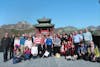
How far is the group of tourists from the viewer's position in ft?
55.1

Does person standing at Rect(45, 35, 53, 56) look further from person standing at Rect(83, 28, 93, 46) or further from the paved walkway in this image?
person standing at Rect(83, 28, 93, 46)

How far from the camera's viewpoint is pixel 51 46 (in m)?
18.4

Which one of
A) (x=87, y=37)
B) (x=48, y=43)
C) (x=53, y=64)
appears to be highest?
(x=87, y=37)

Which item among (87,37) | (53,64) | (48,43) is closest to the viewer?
(53,64)

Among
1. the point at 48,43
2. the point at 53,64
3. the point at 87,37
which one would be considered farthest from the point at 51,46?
the point at 53,64

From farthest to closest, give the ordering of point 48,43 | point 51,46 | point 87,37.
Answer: point 51,46
point 48,43
point 87,37

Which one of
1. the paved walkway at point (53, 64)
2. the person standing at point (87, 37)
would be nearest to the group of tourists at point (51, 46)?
the person standing at point (87, 37)

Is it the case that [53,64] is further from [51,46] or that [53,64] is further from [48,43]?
[51,46]

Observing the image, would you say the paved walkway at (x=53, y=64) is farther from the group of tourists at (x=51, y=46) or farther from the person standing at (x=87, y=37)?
the person standing at (x=87, y=37)

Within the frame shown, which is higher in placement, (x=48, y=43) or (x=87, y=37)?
(x=87, y=37)

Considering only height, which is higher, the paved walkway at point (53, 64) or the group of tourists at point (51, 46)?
the group of tourists at point (51, 46)

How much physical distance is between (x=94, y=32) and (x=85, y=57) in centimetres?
276

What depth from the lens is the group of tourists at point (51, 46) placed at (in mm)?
16797

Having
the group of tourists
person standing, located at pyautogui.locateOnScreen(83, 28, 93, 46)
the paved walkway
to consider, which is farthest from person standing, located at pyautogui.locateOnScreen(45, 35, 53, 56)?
person standing, located at pyautogui.locateOnScreen(83, 28, 93, 46)
